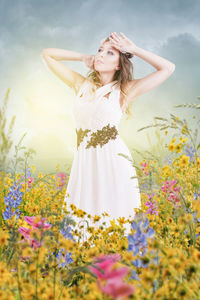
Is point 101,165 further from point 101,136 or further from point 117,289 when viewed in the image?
point 117,289

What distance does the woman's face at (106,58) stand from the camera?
11.8 feet

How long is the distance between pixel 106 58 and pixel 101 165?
59.4 inches

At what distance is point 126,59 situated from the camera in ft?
12.1

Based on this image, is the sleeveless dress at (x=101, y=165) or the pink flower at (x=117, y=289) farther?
the sleeveless dress at (x=101, y=165)

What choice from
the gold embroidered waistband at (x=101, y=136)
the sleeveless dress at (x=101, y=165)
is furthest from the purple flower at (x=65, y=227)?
the gold embroidered waistband at (x=101, y=136)

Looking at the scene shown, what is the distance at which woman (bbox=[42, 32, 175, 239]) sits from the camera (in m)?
3.04

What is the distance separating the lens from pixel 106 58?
11.8ft

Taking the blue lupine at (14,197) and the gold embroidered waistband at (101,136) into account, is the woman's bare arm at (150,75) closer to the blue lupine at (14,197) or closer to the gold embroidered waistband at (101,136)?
the gold embroidered waistband at (101,136)

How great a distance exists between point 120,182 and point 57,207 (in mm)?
1351

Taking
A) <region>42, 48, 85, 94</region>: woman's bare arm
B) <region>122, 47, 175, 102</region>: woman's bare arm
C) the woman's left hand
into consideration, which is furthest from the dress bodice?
the woman's left hand

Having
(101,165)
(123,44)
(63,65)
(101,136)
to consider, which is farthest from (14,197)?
(123,44)

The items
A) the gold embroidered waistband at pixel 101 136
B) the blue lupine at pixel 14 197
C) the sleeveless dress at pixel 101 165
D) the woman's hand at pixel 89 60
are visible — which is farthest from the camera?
the woman's hand at pixel 89 60

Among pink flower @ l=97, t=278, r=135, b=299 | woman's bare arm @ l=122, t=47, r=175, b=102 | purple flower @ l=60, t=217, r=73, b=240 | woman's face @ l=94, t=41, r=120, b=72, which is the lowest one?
pink flower @ l=97, t=278, r=135, b=299

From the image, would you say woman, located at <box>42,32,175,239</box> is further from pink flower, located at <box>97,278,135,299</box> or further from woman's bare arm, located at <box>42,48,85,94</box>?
pink flower, located at <box>97,278,135,299</box>
